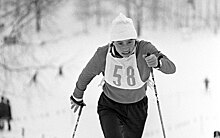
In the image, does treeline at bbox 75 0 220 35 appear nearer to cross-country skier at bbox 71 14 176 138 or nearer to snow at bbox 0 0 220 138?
snow at bbox 0 0 220 138

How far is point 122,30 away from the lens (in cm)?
405

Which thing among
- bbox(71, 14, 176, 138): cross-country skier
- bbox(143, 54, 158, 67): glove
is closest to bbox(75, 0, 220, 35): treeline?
bbox(71, 14, 176, 138): cross-country skier

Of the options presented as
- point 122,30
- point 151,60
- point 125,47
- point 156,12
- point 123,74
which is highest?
point 156,12

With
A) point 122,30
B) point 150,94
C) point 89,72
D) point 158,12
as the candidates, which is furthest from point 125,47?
point 158,12

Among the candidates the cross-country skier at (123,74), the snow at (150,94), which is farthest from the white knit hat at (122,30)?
the snow at (150,94)

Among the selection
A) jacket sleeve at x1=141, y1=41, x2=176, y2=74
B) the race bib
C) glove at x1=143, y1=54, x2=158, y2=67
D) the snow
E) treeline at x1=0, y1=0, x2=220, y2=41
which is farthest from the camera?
treeline at x1=0, y1=0, x2=220, y2=41

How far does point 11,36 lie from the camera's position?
952 centimetres

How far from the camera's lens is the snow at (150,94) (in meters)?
14.9

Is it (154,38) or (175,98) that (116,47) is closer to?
(175,98)

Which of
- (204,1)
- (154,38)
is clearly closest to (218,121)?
(154,38)

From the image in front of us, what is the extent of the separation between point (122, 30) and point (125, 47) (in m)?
0.15

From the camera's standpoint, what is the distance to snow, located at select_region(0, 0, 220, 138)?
1494 centimetres

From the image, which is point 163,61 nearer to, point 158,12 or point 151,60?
point 151,60

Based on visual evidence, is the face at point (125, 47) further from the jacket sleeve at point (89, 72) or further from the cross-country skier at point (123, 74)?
the jacket sleeve at point (89, 72)
